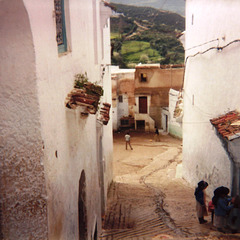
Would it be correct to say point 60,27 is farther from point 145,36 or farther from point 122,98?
point 145,36

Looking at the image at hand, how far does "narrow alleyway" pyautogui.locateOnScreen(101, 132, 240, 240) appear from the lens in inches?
299

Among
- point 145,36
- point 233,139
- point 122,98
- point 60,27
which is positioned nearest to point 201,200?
point 233,139

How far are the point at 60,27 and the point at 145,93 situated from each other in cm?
2557

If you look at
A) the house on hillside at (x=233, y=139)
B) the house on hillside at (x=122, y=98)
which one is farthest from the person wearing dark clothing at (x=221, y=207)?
the house on hillside at (x=122, y=98)

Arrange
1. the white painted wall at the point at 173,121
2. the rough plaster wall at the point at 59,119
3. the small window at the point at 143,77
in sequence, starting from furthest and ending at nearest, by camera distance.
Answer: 1. the small window at the point at 143,77
2. the white painted wall at the point at 173,121
3. the rough plaster wall at the point at 59,119

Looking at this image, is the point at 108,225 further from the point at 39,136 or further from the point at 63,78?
the point at 39,136

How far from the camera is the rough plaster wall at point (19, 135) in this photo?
3.08m

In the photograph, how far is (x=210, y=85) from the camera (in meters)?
10.5

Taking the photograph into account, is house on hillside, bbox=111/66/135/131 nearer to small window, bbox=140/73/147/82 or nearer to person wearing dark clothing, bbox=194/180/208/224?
small window, bbox=140/73/147/82

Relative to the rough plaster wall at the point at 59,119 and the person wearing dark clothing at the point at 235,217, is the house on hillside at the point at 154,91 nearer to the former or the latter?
the person wearing dark clothing at the point at 235,217

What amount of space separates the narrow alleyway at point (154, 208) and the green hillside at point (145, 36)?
35568 mm

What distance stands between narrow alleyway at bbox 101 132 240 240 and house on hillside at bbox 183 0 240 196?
1.07m

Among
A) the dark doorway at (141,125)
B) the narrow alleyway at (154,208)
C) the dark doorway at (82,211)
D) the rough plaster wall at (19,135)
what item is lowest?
the dark doorway at (141,125)

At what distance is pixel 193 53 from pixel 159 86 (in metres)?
17.3
